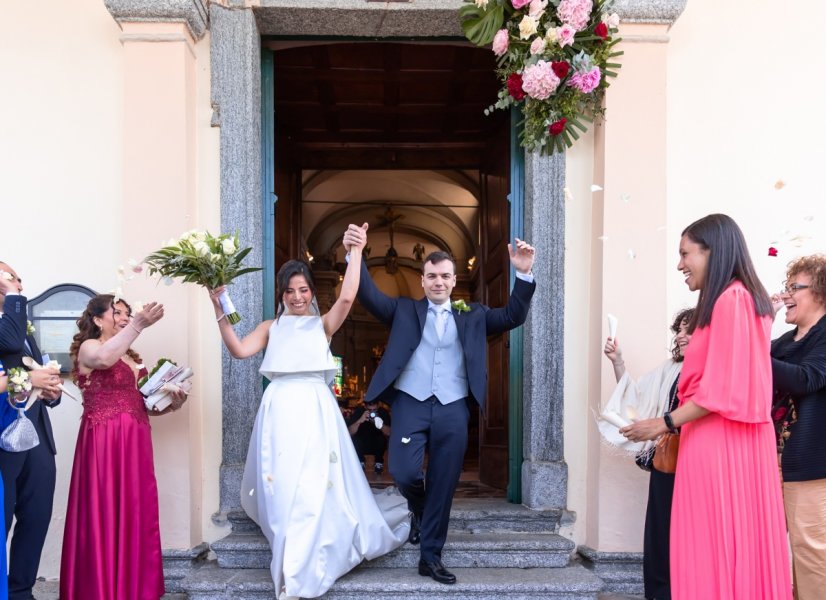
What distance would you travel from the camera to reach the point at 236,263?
464cm

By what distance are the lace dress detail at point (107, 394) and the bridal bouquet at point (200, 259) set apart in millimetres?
730

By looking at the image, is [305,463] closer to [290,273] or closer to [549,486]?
[290,273]

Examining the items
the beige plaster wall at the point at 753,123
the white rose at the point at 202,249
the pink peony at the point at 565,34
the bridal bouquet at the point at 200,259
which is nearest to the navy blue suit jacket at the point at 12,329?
the bridal bouquet at the point at 200,259

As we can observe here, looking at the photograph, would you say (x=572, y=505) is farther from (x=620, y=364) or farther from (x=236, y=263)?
(x=236, y=263)

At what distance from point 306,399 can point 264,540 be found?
1078mm

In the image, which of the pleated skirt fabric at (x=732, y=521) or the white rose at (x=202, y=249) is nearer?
the pleated skirt fabric at (x=732, y=521)

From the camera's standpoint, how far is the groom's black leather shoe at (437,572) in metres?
4.70

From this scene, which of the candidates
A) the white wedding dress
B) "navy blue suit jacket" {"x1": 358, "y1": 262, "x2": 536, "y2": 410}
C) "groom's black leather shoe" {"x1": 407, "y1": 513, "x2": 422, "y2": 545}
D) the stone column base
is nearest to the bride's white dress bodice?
the white wedding dress

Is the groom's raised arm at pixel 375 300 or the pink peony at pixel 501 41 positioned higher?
the pink peony at pixel 501 41

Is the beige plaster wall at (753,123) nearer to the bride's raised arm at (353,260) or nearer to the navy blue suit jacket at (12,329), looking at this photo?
the bride's raised arm at (353,260)

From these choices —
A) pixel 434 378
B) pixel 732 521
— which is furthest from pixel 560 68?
pixel 732 521

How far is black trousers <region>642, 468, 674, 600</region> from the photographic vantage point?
15.1 ft

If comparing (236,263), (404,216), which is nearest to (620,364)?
(236,263)

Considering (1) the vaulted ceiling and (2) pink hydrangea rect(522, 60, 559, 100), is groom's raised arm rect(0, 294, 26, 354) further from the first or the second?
(2) pink hydrangea rect(522, 60, 559, 100)
